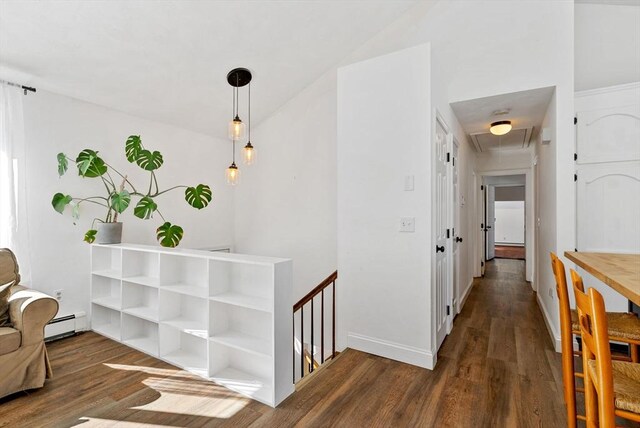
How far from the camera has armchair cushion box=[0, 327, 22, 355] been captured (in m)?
2.13

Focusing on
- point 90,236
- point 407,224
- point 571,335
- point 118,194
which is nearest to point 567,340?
point 571,335

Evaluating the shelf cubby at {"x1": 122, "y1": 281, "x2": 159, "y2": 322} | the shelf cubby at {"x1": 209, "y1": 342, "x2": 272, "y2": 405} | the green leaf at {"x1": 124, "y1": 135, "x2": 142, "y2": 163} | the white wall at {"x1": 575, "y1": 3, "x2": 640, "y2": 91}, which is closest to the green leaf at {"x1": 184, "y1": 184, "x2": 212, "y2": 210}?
the green leaf at {"x1": 124, "y1": 135, "x2": 142, "y2": 163}

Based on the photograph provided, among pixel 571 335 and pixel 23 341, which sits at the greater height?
pixel 571 335

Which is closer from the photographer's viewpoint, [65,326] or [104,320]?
[65,326]

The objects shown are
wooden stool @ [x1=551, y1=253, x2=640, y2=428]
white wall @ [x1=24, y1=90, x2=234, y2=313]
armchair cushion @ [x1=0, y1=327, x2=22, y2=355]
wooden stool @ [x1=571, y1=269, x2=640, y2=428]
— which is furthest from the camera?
white wall @ [x1=24, y1=90, x2=234, y2=313]

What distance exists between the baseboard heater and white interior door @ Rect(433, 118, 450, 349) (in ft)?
11.8

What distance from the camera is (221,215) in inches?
203

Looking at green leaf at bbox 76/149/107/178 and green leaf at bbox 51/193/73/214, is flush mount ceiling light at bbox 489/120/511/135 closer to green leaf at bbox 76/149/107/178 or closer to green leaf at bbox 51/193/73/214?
green leaf at bbox 76/149/107/178

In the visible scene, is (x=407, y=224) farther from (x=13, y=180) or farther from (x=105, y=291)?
(x=13, y=180)

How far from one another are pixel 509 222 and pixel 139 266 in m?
12.6

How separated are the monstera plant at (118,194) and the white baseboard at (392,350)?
214 centimetres

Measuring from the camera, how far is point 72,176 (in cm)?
340

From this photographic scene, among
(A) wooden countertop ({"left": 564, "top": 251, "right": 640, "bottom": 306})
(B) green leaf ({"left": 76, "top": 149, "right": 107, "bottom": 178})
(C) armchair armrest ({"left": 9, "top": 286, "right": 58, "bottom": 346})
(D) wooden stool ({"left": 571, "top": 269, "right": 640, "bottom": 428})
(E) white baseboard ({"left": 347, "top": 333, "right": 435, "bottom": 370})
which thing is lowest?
(E) white baseboard ({"left": 347, "top": 333, "right": 435, "bottom": 370})

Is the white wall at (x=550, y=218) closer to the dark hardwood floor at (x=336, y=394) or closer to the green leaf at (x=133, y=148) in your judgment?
the dark hardwood floor at (x=336, y=394)
